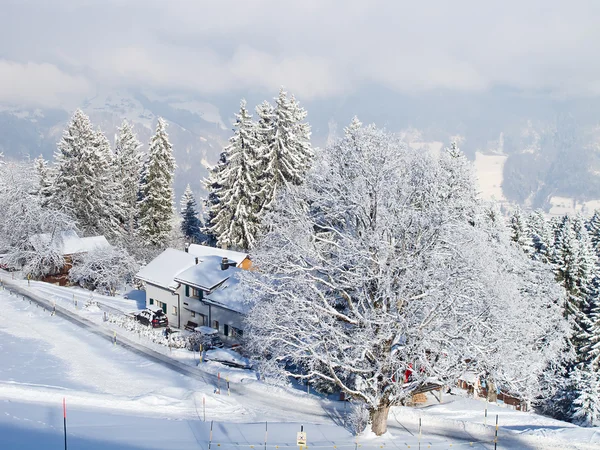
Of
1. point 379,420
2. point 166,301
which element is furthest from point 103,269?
point 379,420

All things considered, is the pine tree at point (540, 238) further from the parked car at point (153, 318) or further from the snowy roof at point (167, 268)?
the parked car at point (153, 318)

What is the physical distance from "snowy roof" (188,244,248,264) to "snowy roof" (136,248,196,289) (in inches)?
88.1

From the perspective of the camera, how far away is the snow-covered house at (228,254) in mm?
47344

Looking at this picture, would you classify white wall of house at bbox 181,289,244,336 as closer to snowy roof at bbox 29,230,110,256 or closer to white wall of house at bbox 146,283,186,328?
white wall of house at bbox 146,283,186,328

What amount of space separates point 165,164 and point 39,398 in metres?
42.7

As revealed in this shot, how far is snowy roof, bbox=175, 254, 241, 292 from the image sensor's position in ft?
143

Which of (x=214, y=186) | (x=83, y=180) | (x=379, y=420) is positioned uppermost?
(x=83, y=180)

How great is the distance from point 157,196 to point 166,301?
64.0 feet

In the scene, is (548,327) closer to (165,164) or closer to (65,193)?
(165,164)

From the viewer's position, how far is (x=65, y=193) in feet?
212

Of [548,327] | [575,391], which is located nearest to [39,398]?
[548,327]

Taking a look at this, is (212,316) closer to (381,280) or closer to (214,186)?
(214,186)

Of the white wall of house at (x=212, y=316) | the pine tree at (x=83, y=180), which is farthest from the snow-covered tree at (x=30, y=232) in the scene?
the white wall of house at (x=212, y=316)

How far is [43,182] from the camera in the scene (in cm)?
6756
